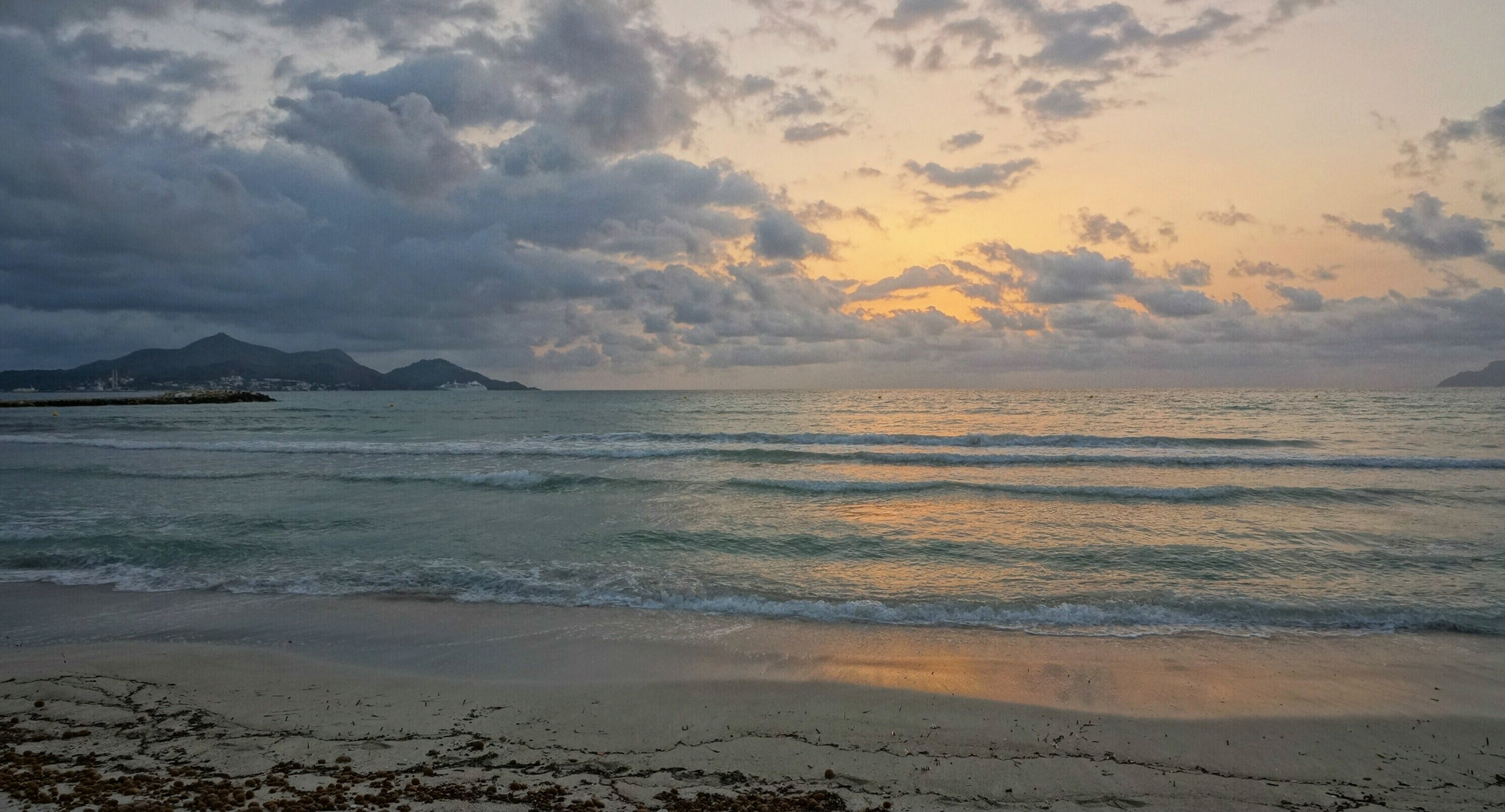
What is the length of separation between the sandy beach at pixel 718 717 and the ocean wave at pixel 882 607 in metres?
0.48

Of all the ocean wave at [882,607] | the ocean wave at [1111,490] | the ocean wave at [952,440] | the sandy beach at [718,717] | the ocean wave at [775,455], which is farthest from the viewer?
the ocean wave at [952,440]

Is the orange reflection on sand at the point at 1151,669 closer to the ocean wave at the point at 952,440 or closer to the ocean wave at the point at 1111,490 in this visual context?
the ocean wave at the point at 1111,490

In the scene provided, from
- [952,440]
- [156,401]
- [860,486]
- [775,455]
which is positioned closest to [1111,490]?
[860,486]

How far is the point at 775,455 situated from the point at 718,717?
2607 cm

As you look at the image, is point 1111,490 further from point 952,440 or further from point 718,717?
point 718,717

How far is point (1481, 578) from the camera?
1240 centimetres

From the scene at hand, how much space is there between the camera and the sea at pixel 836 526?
11.5 meters

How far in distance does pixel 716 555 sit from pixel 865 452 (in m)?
20.6

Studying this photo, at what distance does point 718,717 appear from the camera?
704 cm

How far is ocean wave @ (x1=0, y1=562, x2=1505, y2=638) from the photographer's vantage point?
1019 centimetres

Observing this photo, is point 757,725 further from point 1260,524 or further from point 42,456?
point 42,456

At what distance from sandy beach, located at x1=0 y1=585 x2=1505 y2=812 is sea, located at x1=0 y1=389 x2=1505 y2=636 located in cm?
145

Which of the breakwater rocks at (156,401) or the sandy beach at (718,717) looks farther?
the breakwater rocks at (156,401)

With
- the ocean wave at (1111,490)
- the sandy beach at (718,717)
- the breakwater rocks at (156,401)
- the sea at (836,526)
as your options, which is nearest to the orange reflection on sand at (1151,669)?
the sandy beach at (718,717)
